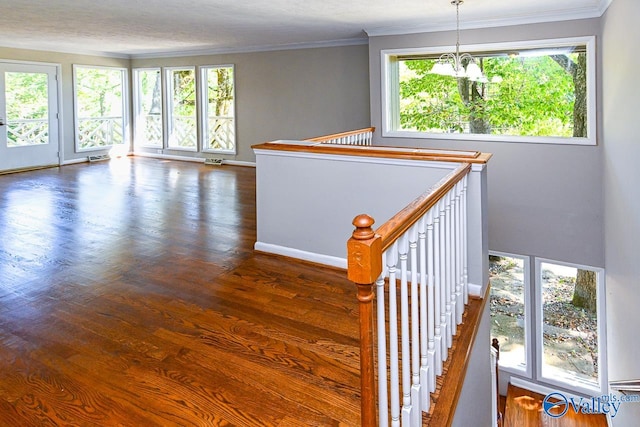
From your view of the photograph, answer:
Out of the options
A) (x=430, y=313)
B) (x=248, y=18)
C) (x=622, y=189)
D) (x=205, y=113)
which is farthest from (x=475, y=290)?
(x=205, y=113)

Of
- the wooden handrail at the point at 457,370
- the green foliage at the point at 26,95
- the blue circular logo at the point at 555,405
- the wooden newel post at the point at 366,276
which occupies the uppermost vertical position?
the green foliage at the point at 26,95

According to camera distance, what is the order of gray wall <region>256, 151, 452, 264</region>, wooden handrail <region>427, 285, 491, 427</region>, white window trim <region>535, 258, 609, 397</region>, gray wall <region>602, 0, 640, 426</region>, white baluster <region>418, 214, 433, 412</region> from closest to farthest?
white baluster <region>418, 214, 433, 412</region>, wooden handrail <region>427, 285, 491, 427</region>, gray wall <region>256, 151, 452, 264</region>, gray wall <region>602, 0, 640, 426</region>, white window trim <region>535, 258, 609, 397</region>

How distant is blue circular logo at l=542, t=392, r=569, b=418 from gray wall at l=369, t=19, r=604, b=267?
5.35 ft

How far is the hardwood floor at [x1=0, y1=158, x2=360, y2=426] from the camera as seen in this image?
1809 millimetres

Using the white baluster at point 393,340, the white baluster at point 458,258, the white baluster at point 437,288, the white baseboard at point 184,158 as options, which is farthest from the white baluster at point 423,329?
the white baseboard at point 184,158

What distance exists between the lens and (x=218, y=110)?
9.09 m

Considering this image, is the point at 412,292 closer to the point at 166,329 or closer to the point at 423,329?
the point at 423,329

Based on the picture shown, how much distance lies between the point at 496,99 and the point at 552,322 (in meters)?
2.91

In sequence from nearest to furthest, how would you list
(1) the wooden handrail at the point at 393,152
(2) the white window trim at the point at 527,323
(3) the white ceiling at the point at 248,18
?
(1) the wooden handrail at the point at 393,152, (3) the white ceiling at the point at 248,18, (2) the white window trim at the point at 527,323

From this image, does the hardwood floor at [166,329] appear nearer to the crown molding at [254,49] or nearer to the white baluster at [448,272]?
the white baluster at [448,272]

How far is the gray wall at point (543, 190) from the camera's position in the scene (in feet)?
16.8

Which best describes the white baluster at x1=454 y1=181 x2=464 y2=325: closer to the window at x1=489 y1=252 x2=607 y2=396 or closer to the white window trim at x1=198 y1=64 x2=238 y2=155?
the window at x1=489 y1=252 x2=607 y2=396

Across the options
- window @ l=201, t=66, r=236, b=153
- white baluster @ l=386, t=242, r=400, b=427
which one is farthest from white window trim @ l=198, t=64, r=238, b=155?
white baluster @ l=386, t=242, r=400, b=427

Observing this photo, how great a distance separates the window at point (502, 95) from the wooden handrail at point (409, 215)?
128 inches
